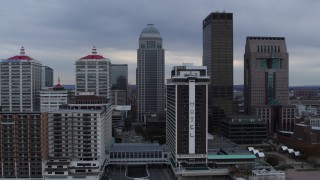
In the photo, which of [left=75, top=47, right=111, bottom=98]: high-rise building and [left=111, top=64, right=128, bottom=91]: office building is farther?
[left=111, top=64, right=128, bottom=91]: office building

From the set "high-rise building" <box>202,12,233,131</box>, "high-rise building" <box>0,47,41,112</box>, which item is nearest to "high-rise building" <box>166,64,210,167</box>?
"high-rise building" <box>0,47,41,112</box>

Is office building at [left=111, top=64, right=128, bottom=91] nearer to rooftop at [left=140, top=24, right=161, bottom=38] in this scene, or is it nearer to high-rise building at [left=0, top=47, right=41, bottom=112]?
rooftop at [left=140, top=24, right=161, bottom=38]

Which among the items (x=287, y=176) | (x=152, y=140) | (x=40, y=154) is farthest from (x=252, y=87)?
(x=40, y=154)

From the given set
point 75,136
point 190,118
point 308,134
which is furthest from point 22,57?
point 308,134

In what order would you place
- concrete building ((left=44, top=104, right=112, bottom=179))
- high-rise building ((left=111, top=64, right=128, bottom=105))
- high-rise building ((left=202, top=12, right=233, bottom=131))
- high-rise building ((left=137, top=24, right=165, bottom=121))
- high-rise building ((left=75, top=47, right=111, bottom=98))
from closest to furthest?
concrete building ((left=44, top=104, right=112, bottom=179)) < high-rise building ((left=75, top=47, right=111, bottom=98)) < high-rise building ((left=202, top=12, right=233, bottom=131)) < high-rise building ((left=137, top=24, right=165, bottom=121)) < high-rise building ((left=111, top=64, right=128, bottom=105))

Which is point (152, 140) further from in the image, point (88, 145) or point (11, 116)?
point (11, 116)

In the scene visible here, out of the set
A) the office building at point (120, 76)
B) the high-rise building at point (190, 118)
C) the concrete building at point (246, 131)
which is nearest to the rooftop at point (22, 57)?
the high-rise building at point (190, 118)

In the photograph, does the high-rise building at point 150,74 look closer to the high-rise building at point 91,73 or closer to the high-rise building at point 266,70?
the high-rise building at point 266,70
